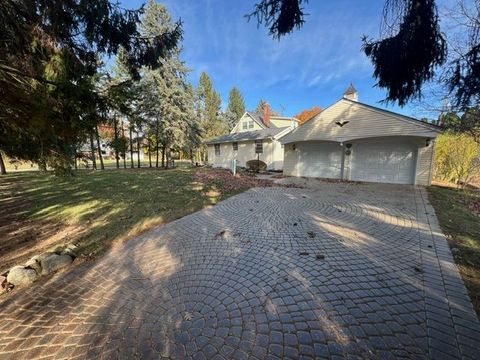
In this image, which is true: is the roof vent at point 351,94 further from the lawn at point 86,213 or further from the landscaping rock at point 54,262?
the landscaping rock at point 54,262

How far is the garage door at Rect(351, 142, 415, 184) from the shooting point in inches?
451

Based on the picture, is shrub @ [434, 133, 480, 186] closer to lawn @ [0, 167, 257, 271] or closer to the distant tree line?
Answer: lawn @ [0, 167, 257, 271]

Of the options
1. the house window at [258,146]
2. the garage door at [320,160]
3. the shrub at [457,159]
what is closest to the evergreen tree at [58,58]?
the garage door at [320,160]

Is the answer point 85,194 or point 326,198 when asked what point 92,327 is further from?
point 85,194

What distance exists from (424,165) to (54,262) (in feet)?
48.1

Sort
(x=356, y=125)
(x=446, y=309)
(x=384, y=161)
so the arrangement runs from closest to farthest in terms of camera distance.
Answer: (x=446, y=309)
(x=384, y=161)
(x=356, y=125)

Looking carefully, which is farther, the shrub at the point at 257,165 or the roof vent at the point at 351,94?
the shrub at the point at 257,165

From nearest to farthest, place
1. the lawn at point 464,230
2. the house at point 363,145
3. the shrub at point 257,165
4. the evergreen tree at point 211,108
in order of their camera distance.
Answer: the lawn at point 464,230 → the house at point 363,145 → the shrub at point 257,165 → the evergreen tree at point 211,108

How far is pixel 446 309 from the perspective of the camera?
251 cm

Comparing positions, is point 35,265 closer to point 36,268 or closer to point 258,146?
point 36,268

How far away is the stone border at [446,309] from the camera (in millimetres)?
2035

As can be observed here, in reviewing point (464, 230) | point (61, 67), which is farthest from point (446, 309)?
point (61, 67)

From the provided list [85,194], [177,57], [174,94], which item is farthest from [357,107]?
[177,57]

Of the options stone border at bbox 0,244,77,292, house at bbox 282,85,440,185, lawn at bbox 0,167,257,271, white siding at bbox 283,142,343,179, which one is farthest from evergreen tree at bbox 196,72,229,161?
stone border at bbox 0,244,77,292
